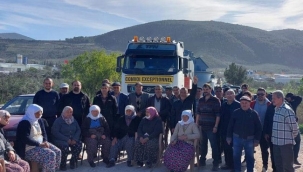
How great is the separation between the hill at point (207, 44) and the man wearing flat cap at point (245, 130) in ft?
196

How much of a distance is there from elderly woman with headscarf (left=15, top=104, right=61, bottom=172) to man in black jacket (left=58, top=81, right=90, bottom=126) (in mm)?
1142

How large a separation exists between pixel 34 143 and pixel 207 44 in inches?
2827

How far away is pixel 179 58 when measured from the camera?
41.9 feet

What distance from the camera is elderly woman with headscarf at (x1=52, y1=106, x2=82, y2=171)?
26.7 ft

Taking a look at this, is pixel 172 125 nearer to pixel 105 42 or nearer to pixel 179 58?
pixel 179 58

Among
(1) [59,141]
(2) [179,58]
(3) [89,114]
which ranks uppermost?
(2) [179,58]

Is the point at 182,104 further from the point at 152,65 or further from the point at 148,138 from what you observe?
the point at 152,65

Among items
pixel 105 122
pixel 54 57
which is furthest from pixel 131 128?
pixel 54 57

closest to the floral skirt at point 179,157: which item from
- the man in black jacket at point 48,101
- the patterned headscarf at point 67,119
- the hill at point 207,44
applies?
the patterned headscarf at point 67,119

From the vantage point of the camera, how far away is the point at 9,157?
6.55 m

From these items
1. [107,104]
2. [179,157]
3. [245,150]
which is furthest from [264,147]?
[107,104]

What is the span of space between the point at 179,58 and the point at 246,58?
66989 mm

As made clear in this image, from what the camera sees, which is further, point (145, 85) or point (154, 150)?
point (145, 85)

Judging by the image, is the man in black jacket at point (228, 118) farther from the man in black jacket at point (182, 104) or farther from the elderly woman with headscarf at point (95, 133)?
the elderly woman with headscarf at point (95, 133)
